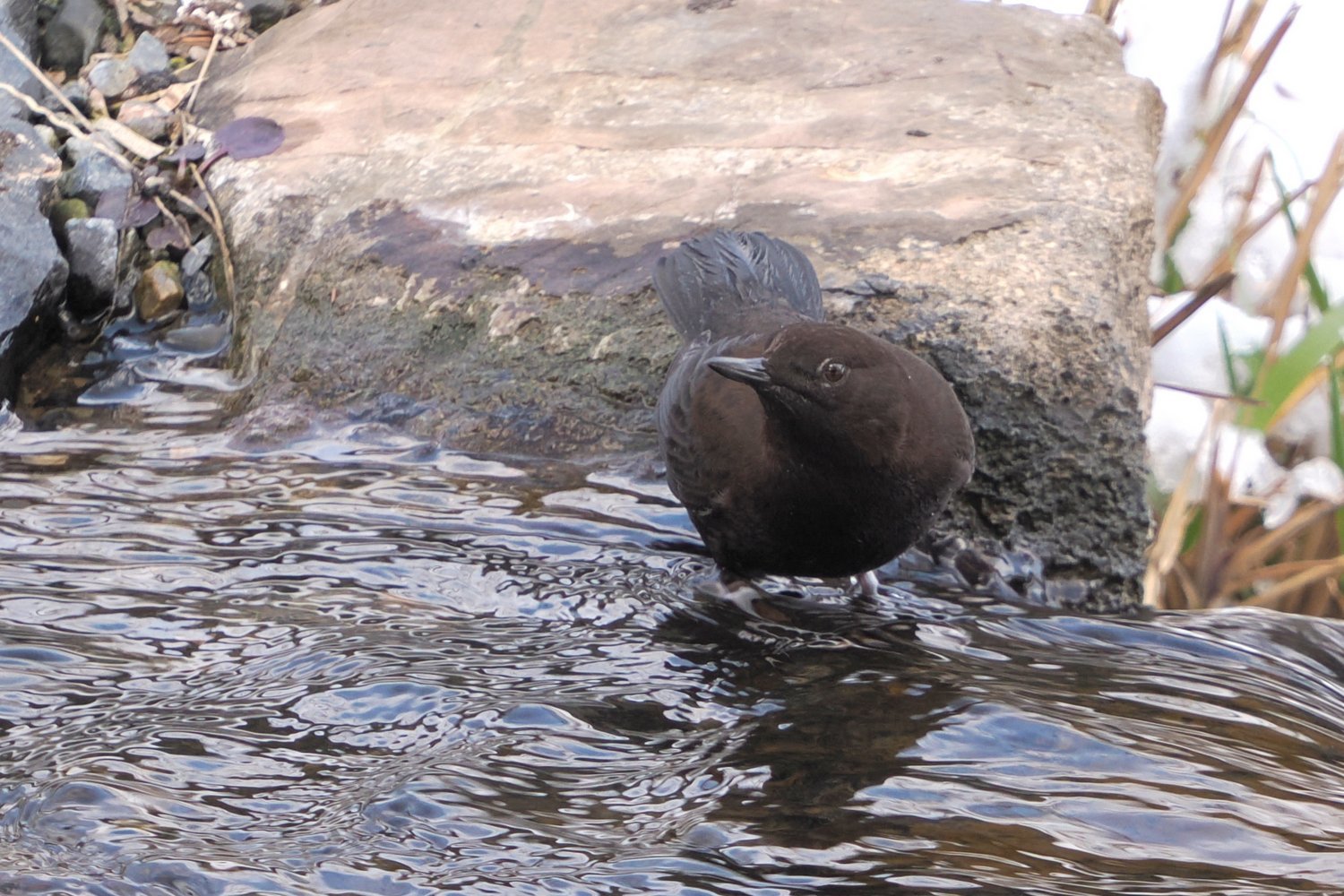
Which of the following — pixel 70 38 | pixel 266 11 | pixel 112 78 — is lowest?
pixel 112 78

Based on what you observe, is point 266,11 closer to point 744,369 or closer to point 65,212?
point 65,212

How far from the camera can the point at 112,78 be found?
5293 mm

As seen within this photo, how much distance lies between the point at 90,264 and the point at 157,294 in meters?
0.23

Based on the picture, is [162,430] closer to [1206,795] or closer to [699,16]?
[699,16]

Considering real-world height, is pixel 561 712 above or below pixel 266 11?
below

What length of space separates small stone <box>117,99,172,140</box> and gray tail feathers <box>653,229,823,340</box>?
235 cm

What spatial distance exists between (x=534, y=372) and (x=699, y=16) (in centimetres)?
198

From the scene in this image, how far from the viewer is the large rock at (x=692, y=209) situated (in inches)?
Result: 140

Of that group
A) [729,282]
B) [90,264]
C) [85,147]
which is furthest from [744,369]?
[85,147]

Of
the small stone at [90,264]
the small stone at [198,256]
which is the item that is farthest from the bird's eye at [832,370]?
the small stone at [90,264]

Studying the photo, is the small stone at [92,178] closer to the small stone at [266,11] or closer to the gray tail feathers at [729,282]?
the small stone at [266,11]

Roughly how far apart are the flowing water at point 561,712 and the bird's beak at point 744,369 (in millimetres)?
566

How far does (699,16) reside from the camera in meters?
5.27

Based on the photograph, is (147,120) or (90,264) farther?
(147,120)
